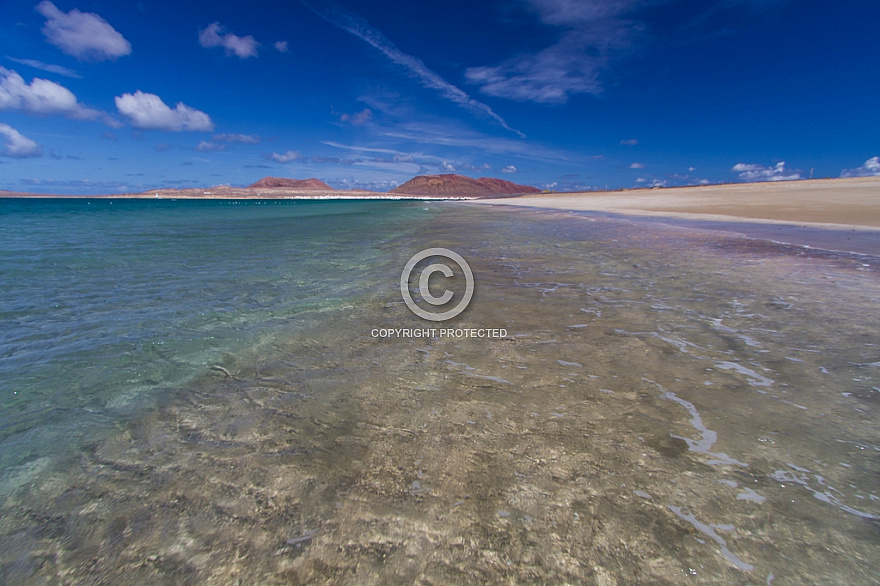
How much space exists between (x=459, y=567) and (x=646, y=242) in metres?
13.6

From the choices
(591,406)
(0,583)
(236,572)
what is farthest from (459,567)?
(0,583)

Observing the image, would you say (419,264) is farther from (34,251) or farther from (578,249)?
(34,251)

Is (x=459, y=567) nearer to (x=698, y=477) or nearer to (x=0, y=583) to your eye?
(x=698, y=477)

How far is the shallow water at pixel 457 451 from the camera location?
5.95 feet

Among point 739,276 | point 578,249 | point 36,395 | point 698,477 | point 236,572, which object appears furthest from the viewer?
point 578,249

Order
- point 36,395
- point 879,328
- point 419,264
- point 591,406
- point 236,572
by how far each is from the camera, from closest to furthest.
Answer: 1. point 236,572
2. point 591,406
3. point 36,395
4. point 879,328
5. point 419,264

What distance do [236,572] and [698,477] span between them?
2.50 m

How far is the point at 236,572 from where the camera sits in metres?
1.75

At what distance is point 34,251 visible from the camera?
12.1 meters

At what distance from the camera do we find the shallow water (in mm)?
1814

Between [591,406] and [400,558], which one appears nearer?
[400,558]

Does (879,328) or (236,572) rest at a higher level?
(879,328)

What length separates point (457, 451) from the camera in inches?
100

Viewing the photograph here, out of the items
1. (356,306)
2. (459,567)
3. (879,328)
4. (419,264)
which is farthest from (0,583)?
(419,264)
